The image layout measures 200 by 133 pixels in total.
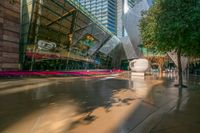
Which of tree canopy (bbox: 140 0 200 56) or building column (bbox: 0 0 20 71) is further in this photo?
building column (bbox: 0 0 20 71)

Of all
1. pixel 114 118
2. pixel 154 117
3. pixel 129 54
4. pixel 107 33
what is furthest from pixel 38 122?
pixel 129 54

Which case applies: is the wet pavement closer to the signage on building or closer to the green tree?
the green tree

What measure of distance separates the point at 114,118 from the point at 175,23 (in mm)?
8238

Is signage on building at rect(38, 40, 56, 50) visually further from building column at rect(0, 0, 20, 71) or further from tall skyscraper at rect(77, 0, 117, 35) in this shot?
tall skyscraper at rect(77, 0, 117, 35)

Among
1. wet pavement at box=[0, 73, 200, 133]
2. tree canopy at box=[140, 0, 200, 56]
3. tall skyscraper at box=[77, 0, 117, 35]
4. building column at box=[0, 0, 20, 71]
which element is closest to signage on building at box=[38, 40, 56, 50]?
building column at box=[0, 0, 20, 71]

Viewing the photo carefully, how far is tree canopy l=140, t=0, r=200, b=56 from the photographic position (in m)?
11.7

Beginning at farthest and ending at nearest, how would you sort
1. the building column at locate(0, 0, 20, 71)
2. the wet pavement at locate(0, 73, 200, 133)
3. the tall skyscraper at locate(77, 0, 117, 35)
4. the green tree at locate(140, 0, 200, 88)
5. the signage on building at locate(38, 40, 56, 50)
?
the tall skyscraper at locate(77, 0, 117, 35), the signage on building at locate(38, 40, 56, 50), the building column at locate(0, 0, 20, 71), the green tree at locate(140, 0, 200, 88), the wet pavement at locate(0, 73, 200, 133)

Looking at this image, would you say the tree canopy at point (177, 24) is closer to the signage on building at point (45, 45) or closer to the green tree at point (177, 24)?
the green tree at point (177, 24)

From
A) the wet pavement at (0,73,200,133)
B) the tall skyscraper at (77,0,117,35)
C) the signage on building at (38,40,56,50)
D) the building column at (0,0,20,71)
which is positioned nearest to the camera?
the wet pavement at (0,73,200,133)

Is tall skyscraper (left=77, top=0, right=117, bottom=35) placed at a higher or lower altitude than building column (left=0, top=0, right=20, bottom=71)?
higher

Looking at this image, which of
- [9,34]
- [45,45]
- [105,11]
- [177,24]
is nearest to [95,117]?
[177,24]

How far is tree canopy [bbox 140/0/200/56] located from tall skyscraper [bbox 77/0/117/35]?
119 metres

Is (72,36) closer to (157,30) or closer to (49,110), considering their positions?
(157,30)

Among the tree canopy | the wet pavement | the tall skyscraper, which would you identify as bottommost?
the wet pavement
